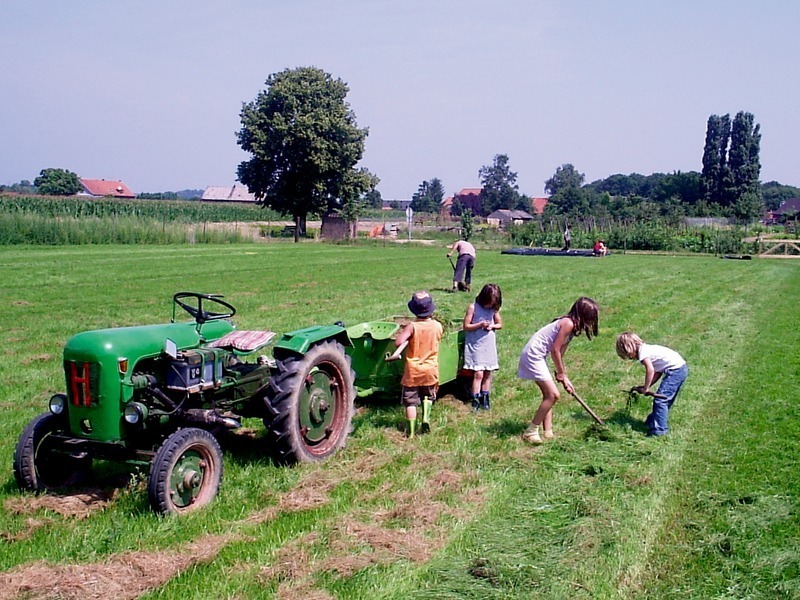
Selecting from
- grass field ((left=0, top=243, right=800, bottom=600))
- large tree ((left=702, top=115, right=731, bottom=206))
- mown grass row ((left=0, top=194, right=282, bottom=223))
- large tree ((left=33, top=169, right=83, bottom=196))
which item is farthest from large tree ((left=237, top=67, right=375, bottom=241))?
large tree ((left=33, top=169, right=83, bottom=196))

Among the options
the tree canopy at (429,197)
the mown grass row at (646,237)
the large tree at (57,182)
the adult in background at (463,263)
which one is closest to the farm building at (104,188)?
the large tree at (57,182)

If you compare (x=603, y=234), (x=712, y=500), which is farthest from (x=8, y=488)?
(x=603, y=234)

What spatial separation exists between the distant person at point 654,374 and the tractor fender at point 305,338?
8.23 feet

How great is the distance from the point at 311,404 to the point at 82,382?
1.75 m

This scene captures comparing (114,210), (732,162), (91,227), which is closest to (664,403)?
(91,227)

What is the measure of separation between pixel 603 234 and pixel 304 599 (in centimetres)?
4604

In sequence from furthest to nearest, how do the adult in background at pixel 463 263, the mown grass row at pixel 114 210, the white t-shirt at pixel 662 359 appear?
the mown grass row at pixel 114 210 < the adult in background at pixel 463 263 < the white t-shirt at pixel 662 359

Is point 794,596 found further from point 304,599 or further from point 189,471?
point 189,471

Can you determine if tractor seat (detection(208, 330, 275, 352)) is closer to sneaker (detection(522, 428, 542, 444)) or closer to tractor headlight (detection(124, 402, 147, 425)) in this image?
tractor headlight (detection(124, 402, 147, 425))

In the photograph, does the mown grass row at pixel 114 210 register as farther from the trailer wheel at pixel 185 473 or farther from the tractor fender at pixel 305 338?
→ the trailer wheel at pixel 185 473

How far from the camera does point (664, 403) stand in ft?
22.3

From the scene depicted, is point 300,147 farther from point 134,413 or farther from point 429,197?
point 429,197

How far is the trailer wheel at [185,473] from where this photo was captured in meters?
4.53

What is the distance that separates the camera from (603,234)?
4747cm
